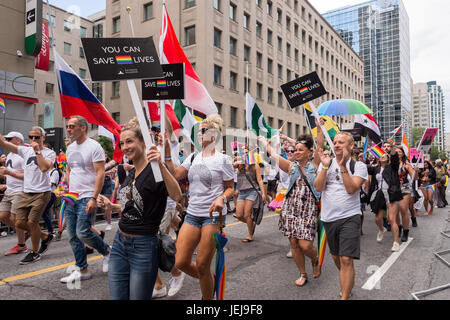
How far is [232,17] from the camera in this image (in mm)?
29359

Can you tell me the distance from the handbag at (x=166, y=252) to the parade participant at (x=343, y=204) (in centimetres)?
193

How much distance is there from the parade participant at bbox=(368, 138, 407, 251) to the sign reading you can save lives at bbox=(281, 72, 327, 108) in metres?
2.66

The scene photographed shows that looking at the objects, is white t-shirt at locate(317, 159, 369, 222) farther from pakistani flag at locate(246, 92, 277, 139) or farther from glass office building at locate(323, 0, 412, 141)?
glass office building at locate(323, 0, 412, 141)

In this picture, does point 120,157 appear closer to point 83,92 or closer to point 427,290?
point 83,92

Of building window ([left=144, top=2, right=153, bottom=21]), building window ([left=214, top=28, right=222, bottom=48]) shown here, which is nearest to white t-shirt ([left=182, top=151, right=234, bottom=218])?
building window ([left=214, top=28, right=222, bottom=48])

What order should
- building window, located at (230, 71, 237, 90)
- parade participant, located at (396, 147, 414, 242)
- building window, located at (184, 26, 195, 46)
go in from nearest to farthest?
parade participant, located at (396, 147, 414, 242), building window, located at (184, 26, 195, 46), building window, located at (230, 71, 237, 90)

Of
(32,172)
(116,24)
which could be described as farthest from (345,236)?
(116,24)

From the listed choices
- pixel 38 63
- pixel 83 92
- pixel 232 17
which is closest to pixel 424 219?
pixel 83 92

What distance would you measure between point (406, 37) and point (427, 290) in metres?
107

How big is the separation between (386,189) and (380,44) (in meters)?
94.5

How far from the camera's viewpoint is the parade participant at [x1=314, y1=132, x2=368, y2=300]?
11.7ft

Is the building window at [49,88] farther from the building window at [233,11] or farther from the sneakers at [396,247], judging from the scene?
the sneakers at [396,247]
